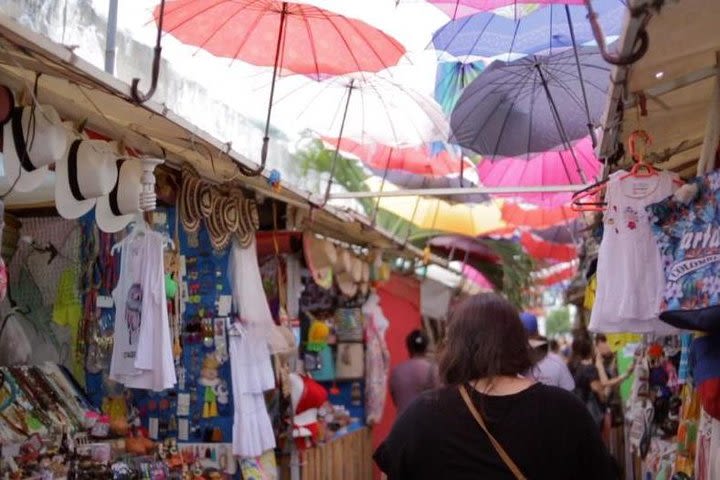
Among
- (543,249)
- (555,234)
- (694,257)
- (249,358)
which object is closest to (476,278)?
(555,234)

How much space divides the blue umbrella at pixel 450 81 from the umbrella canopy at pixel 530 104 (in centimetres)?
73

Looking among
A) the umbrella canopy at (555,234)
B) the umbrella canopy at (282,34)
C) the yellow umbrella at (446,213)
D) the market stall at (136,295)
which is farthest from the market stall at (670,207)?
the umbrella canopy at (555,234)

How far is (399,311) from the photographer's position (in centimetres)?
1184

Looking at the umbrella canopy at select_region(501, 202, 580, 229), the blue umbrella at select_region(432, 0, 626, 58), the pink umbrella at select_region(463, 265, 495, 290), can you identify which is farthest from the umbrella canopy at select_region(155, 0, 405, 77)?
the pink umbrella at select_region(463, 265, 495, 290)

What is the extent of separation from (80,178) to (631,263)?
237 centimetres

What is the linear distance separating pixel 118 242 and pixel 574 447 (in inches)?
130

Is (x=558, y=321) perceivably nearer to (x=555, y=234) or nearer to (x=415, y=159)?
(x=555, y=234)

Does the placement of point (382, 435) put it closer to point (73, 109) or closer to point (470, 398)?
point (73, 109)

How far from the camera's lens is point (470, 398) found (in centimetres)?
261

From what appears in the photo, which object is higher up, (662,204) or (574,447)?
(662,204)

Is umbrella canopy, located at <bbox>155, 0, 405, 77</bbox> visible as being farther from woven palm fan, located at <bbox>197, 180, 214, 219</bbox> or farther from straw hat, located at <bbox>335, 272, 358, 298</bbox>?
straw hat, located at <bbox>335, 272, 358, 298</bbox>

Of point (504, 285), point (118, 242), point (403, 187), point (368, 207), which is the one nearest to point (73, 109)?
point (118, 242)

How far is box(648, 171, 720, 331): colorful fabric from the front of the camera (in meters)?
2.85

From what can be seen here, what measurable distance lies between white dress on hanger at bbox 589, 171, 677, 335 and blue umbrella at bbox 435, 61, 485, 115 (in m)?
3.70
